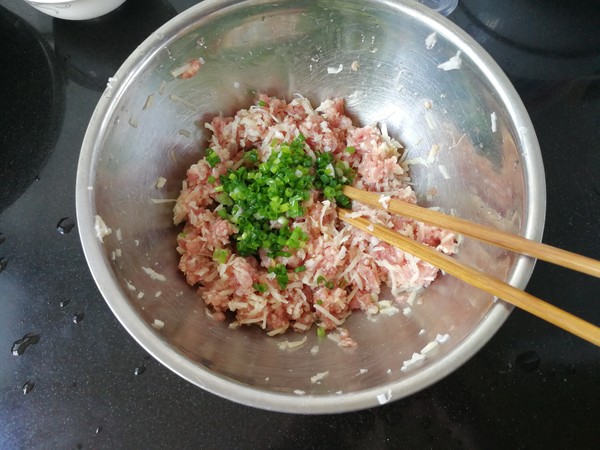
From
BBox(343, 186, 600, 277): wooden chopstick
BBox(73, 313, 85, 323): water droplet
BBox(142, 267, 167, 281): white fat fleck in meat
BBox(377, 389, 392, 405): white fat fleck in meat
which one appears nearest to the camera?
BBox(343, 186, 600, 277): wooden chopstick

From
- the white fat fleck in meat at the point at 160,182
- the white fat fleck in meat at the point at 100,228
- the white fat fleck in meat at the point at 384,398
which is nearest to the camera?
the white fat fleck in meat at the point at 384,398

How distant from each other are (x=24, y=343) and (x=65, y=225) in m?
0.48

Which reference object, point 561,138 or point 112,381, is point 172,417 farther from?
point 561,138

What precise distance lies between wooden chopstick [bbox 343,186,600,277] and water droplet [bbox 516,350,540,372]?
734mm

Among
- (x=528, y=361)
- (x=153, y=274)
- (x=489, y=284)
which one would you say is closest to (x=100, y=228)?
(x=153, y=274)

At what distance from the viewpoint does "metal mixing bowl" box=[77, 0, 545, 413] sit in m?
1.51

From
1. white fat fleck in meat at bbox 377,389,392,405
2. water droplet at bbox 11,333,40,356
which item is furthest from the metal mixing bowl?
water droplet at bbox 11,333,40,356

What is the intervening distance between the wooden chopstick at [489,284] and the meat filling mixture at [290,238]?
90mm

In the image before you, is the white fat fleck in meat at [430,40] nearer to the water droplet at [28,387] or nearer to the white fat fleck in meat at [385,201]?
the white fat fleck in meat at [385,201]

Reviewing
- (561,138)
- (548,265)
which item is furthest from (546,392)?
(561,138)

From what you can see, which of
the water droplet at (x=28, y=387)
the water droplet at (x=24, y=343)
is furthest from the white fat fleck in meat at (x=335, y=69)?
the water droplet at (x=28, y=387)

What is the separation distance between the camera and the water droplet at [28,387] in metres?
1.91

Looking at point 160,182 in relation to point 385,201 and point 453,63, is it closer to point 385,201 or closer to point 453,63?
point 385,201

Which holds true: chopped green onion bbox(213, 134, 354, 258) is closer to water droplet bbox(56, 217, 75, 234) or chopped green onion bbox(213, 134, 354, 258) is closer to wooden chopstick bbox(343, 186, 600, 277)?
wooden chopstick bbox(343, 186, 600, 277)
